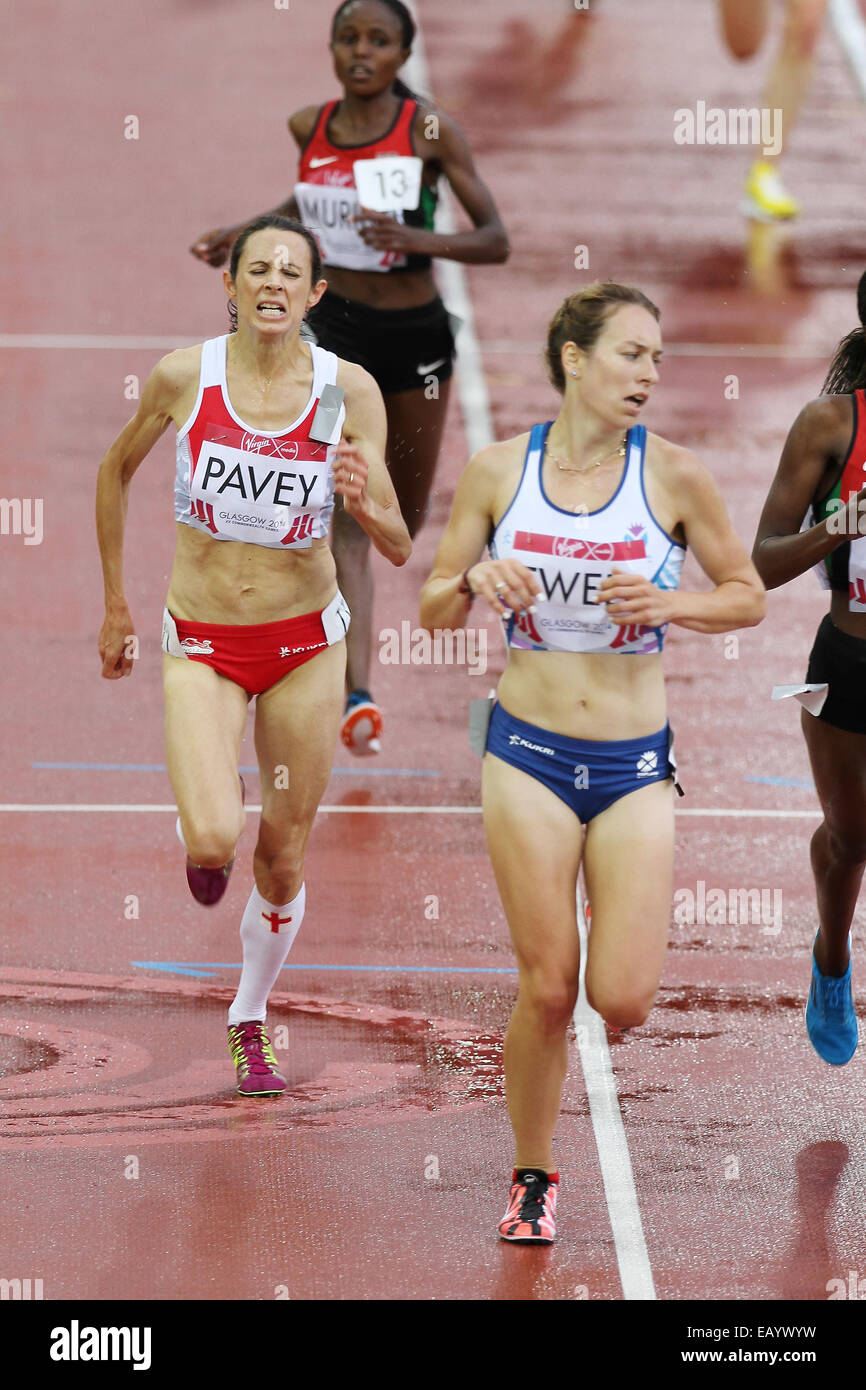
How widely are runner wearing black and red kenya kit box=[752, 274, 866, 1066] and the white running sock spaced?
5.41 ft

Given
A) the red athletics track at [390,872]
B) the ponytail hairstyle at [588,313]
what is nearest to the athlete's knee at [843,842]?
the red athletics track at [390,872]

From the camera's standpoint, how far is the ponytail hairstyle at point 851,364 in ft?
21.7

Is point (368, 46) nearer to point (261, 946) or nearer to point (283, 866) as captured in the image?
point (283, 866)

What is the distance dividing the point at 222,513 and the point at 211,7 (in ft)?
52.5

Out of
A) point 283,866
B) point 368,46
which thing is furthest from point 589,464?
point 368,46

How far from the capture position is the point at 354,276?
32.1 feet

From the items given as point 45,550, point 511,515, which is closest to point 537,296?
point 45,550

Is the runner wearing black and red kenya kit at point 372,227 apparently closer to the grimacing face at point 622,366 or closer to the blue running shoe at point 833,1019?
the blue running shoe at point 833,1019

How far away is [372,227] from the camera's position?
935cm

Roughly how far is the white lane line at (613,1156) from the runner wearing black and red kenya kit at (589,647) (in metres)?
0.60

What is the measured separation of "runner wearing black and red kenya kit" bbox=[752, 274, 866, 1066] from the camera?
21.1ft

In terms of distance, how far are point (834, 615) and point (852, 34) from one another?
15.4 metres

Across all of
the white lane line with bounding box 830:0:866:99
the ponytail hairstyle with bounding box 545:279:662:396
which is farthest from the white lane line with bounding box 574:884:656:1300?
the white lane line with bounding box 830:0:866:99

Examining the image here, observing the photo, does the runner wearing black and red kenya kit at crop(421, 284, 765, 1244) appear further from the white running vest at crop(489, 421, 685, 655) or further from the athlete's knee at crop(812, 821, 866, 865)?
the athlete's knee at crop(812, 821, 866, 865)
